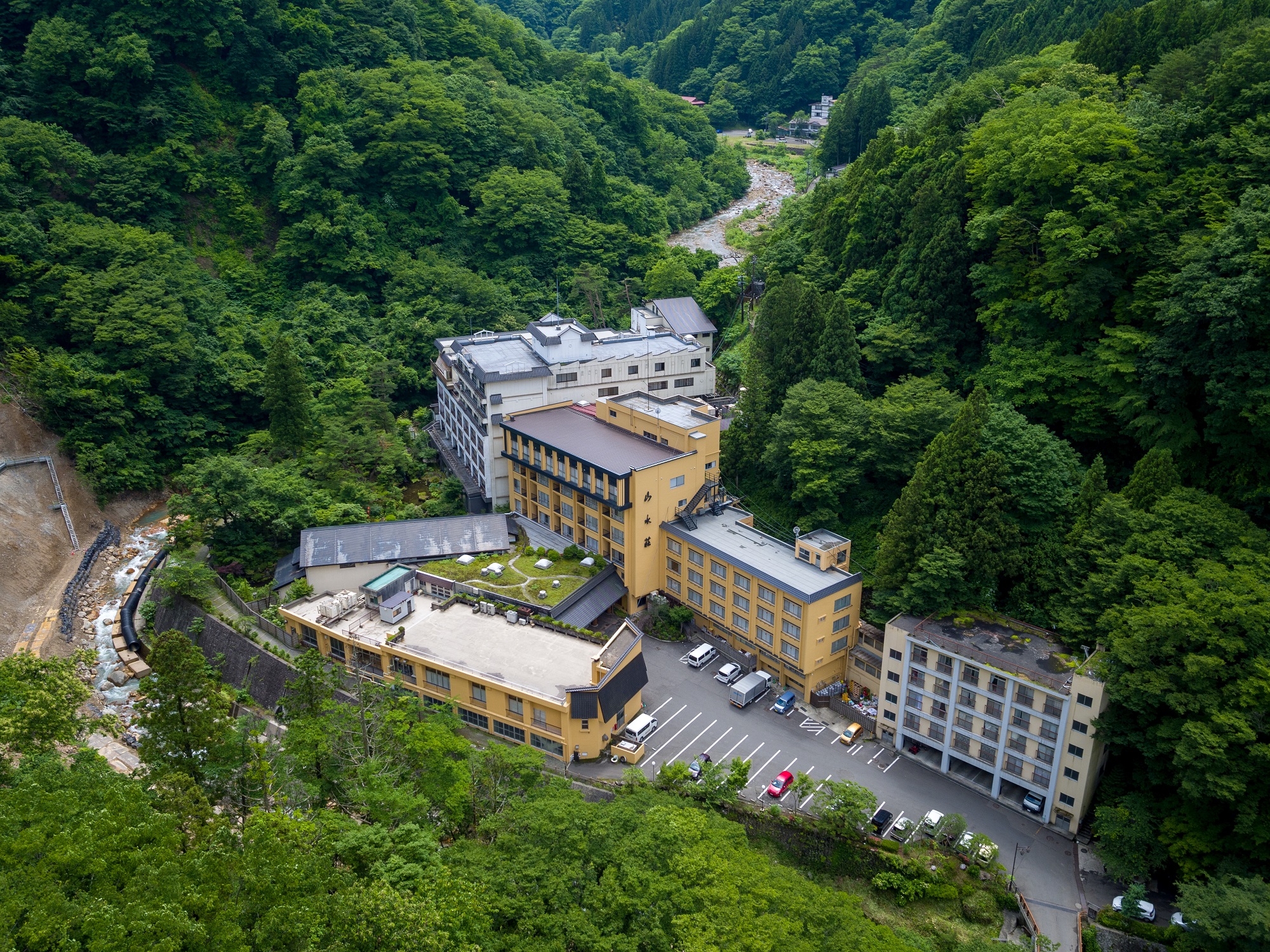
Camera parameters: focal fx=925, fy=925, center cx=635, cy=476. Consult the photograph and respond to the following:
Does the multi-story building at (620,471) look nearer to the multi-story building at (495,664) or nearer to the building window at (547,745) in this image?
the multi-story building at (495,664)

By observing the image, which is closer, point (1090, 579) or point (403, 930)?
point (403, 930)

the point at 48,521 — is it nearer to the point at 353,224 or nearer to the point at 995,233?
the point at 353,224

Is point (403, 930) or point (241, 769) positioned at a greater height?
point (403, 930)

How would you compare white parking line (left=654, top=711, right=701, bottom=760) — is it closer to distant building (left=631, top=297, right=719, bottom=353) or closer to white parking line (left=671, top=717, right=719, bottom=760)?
white parking line (left=671, top=717, right=719, bottom=760)

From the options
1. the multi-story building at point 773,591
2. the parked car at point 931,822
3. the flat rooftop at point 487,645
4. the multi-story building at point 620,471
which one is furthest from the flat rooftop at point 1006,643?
the flat rooftop at point 487,645

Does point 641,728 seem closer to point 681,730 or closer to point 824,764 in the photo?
point 681,730

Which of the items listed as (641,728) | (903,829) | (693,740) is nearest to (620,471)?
(641,728)

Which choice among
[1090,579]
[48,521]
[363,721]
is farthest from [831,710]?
[48,521]
